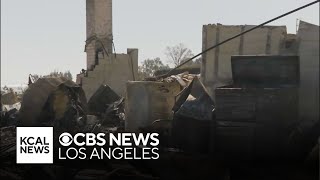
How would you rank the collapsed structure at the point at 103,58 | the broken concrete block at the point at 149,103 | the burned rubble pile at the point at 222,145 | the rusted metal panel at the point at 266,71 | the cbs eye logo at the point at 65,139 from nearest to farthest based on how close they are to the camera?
the burned rubble pile at the point at 222,145
the rusted metal panel at the point at 266,71
the cbs eye logo at the point at 65,139
the broken concrete block at the point at 149,103
the collapsed structure at the point at 103,58

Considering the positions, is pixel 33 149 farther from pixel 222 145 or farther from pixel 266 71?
pixel 266 71

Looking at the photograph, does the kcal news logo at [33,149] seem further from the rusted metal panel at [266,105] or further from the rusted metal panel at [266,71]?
the rusted metal panel at [266,71]

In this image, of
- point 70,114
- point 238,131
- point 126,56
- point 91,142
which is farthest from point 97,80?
point 238,131

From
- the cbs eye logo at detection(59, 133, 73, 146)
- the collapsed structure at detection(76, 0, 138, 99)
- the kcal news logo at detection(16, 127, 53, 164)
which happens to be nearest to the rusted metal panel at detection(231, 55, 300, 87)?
the cbs eye logo at detection(59, 133, 73, 146)

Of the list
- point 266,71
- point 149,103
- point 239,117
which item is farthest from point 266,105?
point 149,103

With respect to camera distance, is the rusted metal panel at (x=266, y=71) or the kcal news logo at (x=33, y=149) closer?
the rusted metal panel at (x=266, y=71)

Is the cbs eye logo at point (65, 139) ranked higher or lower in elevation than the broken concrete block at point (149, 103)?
lower

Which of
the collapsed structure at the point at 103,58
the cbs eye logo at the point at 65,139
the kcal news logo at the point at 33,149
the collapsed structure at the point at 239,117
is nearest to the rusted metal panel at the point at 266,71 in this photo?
the collapsed structure at the point at 239,117

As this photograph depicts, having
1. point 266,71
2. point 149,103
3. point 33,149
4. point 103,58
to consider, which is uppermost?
point 103,58

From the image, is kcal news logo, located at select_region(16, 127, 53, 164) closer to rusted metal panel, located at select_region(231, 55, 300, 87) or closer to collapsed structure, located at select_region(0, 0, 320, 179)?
collapsed structure, located at select_region(0, 0, 320, 179)

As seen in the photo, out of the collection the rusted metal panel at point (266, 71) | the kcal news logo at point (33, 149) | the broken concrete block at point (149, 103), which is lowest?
the kcal news logo at point (33, 149)

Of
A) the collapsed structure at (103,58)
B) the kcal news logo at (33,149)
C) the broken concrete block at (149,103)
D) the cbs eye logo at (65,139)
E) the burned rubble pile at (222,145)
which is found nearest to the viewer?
the burned rubble pile at (222,145)

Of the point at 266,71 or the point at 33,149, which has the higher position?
the point at 266,71

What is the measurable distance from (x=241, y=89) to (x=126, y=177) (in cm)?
139
